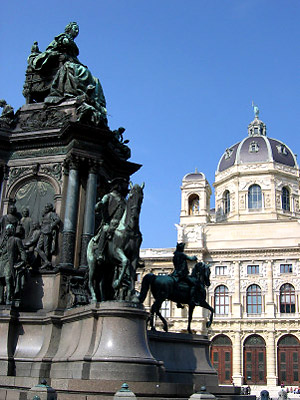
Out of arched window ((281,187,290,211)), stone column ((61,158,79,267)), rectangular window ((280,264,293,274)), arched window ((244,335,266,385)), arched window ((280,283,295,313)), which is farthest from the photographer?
arched window ((281,187,290,211))

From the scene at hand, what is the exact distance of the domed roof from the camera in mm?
72875

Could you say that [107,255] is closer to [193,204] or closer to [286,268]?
[286,268]

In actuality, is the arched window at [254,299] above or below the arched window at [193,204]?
below

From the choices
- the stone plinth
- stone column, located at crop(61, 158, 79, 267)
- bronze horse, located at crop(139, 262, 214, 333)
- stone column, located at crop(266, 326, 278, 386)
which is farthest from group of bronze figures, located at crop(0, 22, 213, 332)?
stone column, located at crop(266, 326, 278, 386)

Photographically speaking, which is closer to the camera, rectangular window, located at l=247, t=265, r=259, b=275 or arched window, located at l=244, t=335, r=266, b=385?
arched window, located at l=244, t=335, r=266, b=385

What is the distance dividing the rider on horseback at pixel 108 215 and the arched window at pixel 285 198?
202 ft

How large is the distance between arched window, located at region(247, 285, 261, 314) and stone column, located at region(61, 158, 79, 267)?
164 feet

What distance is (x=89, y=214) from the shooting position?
1232 centimetres

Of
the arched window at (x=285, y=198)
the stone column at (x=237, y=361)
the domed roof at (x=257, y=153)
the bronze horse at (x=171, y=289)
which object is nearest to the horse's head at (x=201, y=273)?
the bronze horse at (x=171, y=289)

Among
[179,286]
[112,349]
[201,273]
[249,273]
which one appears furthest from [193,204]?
[112,349]

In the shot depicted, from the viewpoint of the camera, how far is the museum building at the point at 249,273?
185ft

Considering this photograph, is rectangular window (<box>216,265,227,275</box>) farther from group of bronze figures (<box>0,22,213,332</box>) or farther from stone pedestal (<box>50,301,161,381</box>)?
stone pedestal (<box>50,301,161,381</box>)

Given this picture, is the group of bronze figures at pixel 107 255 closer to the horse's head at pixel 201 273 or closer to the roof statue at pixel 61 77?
the horse's head at pixel 201 273

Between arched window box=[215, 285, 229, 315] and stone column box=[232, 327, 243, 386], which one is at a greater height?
arched window box=[215, 285, 229, 315]
